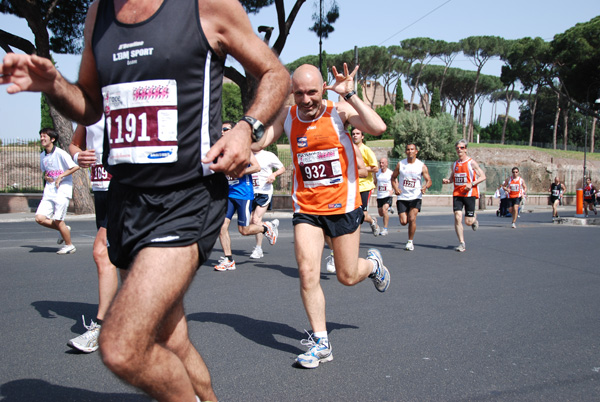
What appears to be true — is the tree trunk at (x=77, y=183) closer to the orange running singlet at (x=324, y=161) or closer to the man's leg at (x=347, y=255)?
the orange running singlet at (x=324, y=161)

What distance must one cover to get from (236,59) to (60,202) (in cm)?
755

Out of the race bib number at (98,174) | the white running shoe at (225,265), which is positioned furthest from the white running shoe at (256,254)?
the race bib number at (98,174)

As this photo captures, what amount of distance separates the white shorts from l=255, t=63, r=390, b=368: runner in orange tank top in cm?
578

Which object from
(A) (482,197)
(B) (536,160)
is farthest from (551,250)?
(B) (536,160)

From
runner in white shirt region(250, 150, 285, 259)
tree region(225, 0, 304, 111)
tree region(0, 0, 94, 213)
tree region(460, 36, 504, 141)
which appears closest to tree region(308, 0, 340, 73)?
tree region(225, 0, 304, 111)

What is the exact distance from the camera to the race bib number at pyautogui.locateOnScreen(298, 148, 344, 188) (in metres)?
4.28

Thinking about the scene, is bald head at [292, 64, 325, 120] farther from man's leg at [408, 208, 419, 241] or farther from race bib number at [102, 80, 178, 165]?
man's leg at [408, 208, 419, 241]

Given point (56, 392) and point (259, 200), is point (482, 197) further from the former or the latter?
point (56, 392)

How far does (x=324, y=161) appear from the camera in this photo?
4.29m

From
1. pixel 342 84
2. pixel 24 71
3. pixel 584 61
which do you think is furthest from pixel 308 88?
pixel 584 61

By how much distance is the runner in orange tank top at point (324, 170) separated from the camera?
401 centimetres

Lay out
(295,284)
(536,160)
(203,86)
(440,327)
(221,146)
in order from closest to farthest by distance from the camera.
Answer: (221,146) → (203,86) → (440,327) → (295,284) → (536,160)

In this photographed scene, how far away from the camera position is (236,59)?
225cm

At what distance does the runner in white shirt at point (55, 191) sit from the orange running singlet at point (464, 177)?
715 cm
